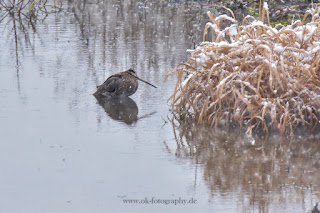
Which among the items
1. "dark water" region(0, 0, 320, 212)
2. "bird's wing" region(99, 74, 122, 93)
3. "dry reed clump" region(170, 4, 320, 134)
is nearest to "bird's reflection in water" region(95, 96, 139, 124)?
"dark water" region(0, 0, 320, 212)

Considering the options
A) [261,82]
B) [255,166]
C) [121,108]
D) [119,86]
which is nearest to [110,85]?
[119,86]

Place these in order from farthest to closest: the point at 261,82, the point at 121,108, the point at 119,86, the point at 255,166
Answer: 1. the point at 119,86
2. the point at 121,108
3. the point at 261,82
4. the point at 255,166

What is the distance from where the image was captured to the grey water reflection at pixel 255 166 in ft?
17.4

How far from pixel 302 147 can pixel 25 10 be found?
13.1 metres

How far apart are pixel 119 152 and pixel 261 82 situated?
2121 millimetres

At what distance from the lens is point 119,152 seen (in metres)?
6.73

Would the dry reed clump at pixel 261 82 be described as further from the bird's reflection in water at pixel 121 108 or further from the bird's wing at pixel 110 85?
the bird's wing at pixel 110 85

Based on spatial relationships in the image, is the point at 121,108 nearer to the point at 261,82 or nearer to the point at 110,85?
the point at 110,85

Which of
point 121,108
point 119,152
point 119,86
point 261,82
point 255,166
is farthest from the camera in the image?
point 119,86

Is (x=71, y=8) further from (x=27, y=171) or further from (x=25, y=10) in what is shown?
(x=27, y=171)

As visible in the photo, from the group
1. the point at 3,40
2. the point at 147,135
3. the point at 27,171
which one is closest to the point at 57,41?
the point at 3,40

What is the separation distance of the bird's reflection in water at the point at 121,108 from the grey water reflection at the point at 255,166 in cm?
80

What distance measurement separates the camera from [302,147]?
6.89m

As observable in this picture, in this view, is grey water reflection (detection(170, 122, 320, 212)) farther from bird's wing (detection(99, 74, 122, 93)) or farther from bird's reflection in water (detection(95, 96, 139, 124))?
bird's wing (detection(99, 74, 122, 93))
